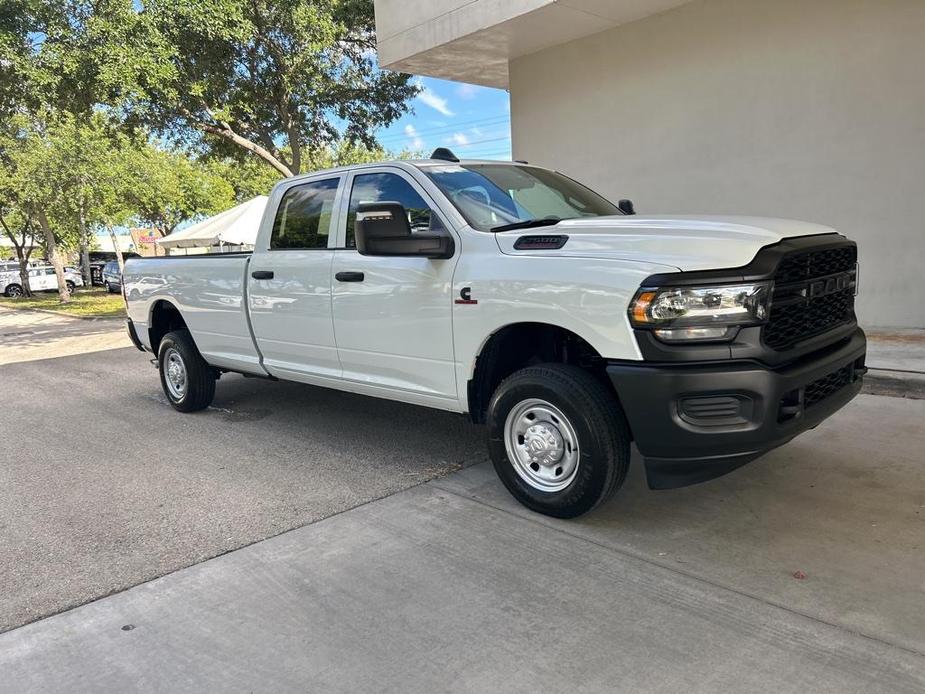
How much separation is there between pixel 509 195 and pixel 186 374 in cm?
384

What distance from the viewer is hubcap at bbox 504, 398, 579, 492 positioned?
3729 mm

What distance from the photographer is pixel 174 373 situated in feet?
22.9

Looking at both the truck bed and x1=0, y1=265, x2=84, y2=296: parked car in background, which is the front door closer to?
the truck bed

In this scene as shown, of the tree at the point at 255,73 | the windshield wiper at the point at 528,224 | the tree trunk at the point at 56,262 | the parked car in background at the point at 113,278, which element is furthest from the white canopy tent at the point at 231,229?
the parked car in background at the point at 113,278

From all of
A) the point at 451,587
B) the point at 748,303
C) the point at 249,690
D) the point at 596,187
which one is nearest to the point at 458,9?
the point at 596,187

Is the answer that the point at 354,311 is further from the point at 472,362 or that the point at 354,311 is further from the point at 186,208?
the point at 186,208

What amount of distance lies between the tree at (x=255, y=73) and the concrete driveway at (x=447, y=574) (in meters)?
9.58

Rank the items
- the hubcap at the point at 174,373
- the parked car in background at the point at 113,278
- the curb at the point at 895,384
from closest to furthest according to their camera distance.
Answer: the curb at the point at 895,384 → the hubcap at the point at 174,373 → the parked car in background at the point at 113,278

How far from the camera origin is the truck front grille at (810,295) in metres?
3.32

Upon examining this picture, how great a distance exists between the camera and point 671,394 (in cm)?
320

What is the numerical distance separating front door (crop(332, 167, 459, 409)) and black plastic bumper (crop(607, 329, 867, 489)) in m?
1.27

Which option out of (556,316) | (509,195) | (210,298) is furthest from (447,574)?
(210,298)

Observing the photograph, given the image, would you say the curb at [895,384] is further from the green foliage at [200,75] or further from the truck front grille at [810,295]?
the green foliage at [200,75]

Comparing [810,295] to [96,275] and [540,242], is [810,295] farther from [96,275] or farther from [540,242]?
[96,275]
